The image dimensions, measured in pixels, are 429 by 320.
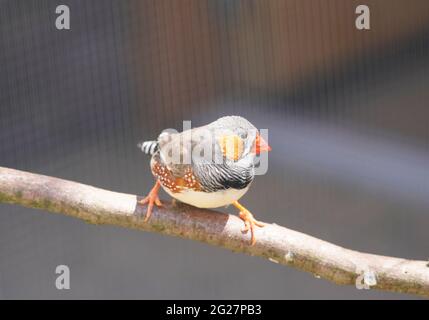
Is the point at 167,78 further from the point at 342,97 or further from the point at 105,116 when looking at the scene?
the point at 342,97

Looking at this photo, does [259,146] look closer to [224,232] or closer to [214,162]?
[214,162]

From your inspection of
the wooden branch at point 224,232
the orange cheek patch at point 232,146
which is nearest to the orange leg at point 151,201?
the wooden branch at point 224,232

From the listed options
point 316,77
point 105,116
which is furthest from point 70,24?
point 316,77

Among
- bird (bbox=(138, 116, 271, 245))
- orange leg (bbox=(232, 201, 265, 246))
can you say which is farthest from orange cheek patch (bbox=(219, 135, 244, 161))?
orange leg (bbox=(232, 201, 265, 246))

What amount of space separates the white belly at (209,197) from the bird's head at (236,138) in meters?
0.08

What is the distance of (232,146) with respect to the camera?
4.52 feet

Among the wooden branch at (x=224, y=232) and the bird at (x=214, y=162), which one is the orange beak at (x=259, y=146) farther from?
the wooden branch at (x=224, y=232)

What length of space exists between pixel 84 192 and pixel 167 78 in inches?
21.5

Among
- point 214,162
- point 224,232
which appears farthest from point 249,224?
point 214,162

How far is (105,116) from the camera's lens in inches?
75.7

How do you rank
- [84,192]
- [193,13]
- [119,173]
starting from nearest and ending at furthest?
[84,192]
[193,13]
[119,173]

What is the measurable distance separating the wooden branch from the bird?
→ 7 centimetres

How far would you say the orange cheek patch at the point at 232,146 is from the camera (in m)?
1.37

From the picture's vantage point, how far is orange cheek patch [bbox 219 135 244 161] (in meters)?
1.37
